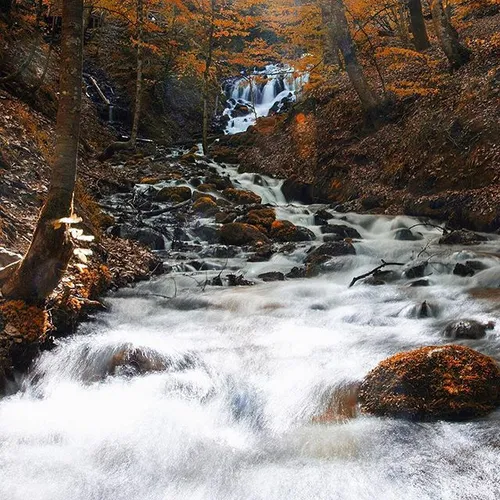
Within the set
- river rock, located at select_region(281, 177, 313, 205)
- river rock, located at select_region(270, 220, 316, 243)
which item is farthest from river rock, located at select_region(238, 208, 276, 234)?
river rock, located at select_region(281, 177, 313, 205)

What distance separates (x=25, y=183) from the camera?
7391mm

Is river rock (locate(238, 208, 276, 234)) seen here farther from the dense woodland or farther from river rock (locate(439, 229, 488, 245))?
river rock (locate(439, 229, 488, 245))

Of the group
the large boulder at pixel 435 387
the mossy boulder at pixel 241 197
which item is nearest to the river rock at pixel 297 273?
the large boulder at pixel 435 387

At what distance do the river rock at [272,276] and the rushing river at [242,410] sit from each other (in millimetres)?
843

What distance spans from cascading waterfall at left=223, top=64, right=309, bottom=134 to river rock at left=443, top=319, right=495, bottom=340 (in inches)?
945

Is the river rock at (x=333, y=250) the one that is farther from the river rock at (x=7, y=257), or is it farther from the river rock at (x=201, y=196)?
the river rock at (x=7, y=257)

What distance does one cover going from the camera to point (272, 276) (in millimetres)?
8523

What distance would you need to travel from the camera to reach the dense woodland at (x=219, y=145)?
4.66m

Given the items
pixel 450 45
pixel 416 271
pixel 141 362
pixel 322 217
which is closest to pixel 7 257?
pixel 141 362

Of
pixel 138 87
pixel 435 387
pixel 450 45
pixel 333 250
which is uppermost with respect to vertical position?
pixel 138 87

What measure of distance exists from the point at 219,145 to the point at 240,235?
12.4 meters

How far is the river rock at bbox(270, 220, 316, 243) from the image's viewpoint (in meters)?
11.0

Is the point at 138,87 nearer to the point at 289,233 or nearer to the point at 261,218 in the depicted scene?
the point at 261,218

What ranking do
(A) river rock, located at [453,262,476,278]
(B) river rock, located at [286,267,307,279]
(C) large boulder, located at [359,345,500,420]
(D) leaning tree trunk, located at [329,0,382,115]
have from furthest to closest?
(D) leaning tree trunk, located at [329,0,382,115] → (B) river rock, located at [286,267,307,279] → (A) river rock, located at [453,262,476,278] → (C) large boulder, located at [359,345,500,420]
